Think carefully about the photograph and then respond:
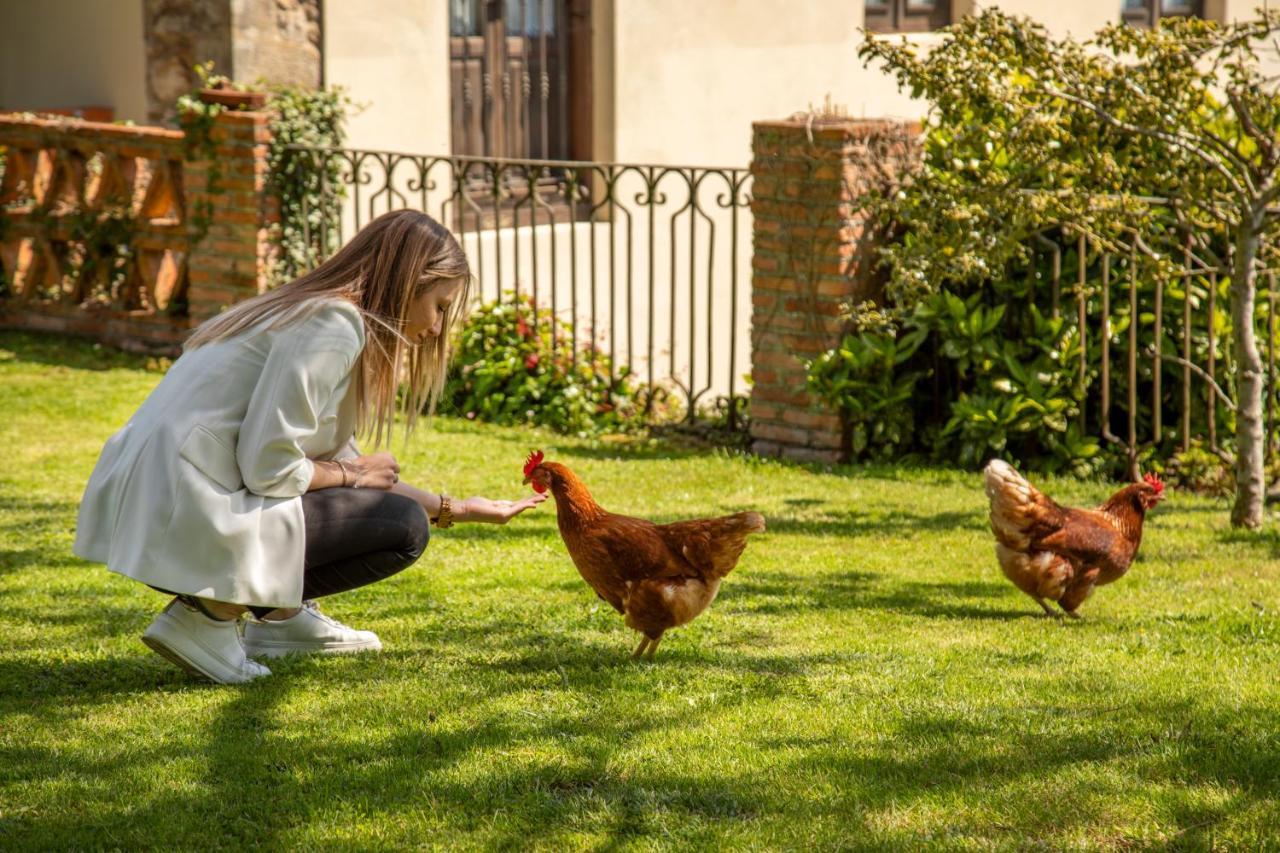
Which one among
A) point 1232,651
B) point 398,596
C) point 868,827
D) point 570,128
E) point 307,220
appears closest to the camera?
point 868,827

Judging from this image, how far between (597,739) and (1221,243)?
5678 millimetres

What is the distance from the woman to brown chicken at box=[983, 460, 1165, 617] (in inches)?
68.6

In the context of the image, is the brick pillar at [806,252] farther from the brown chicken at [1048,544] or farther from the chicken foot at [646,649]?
the chicken foot at [646,649]

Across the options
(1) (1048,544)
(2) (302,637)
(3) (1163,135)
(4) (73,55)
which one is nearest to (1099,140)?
(3) (1163,135)

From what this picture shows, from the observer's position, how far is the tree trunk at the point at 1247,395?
6.72 m

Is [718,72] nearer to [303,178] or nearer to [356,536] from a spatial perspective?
[303,178]

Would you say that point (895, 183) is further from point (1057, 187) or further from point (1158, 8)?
point (1158, 8)

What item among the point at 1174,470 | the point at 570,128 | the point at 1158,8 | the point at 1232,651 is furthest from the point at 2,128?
the point at 1158,8

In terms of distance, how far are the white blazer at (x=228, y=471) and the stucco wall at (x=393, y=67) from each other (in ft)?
24.7

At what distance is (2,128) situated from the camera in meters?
11.5

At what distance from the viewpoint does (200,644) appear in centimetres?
449

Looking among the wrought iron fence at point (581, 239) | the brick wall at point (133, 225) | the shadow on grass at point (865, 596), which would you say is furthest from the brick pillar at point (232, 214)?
the shadow on grass at point (865, 596)

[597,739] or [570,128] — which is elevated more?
[570,128]

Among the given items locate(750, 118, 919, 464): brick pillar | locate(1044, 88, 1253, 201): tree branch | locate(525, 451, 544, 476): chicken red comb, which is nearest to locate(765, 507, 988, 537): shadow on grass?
locate(750, 118, 919, 464): brick pillar
